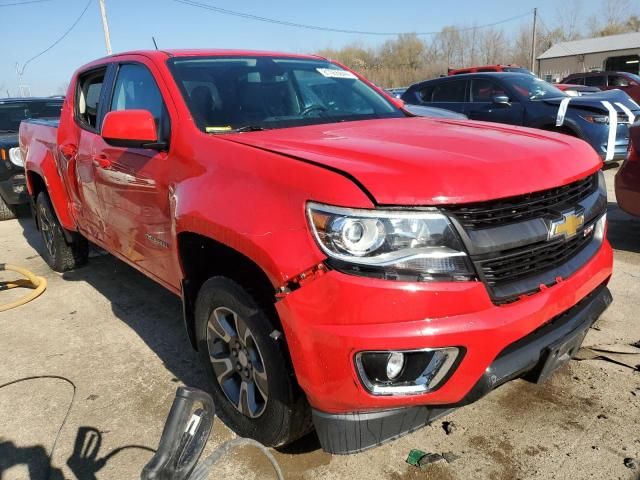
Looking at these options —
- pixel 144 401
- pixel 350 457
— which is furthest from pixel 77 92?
pixel 350 457

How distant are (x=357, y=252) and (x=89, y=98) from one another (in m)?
3.28

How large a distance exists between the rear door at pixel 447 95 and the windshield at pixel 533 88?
34.3 inches

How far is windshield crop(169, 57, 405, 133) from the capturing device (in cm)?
278

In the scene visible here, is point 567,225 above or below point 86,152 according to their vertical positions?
below

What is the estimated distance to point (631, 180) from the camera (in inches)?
183

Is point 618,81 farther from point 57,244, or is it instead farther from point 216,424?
point 216,424

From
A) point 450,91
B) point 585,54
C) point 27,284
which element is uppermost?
point 585,54

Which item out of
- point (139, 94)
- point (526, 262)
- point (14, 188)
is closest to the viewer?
point (526, 262)

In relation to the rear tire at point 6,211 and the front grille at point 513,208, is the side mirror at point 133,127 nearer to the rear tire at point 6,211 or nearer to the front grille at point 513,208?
the front grille at point 513,208

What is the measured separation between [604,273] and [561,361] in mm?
502

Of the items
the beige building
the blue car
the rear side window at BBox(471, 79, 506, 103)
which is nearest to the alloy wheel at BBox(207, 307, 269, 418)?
the blue car

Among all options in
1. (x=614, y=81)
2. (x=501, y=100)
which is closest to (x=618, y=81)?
(x=614, y=81)

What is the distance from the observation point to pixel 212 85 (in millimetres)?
2924

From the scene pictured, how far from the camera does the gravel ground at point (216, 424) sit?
232 centimetres
